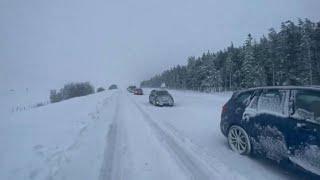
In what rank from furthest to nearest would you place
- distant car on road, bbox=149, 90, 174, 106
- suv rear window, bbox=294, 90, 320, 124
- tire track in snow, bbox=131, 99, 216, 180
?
distant car on road, bbox=149, 90, 174, 106 < tire track in snow, bbox=131, 99, 216, 180 < suv rear window, bbox=294, 90, 320, 124

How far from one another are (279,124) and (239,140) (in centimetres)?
168

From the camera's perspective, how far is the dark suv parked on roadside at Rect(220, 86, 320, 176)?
4.92 m

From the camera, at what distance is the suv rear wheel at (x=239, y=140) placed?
6792mm

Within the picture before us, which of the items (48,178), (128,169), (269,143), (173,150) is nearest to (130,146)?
(173,150)

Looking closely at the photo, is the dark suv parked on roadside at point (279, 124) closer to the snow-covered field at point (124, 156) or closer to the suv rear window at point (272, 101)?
the suv rear window at point (272, 101)

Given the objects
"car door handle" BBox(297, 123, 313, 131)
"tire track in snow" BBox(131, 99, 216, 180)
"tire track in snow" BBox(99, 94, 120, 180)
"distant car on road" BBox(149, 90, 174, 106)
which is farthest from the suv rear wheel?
"distant car on road" BBox(149, 90, 174, 106)

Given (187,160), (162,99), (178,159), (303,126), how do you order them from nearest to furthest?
(303,126) < (187,160) < (178,159) < (162,99)

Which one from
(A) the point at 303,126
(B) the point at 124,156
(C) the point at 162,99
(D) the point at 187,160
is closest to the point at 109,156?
(B) the point at 124,156

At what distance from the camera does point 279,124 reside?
5.62m

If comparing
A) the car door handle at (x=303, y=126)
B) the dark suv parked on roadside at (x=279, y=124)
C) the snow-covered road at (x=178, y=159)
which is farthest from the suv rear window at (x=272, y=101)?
the snow-covered road at (x=178, y=159)

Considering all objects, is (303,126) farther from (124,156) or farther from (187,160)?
(124,156)

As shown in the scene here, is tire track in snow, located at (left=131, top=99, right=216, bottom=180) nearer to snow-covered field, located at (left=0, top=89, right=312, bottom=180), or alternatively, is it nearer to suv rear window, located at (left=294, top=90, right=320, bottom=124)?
snow-covered field, located at (left=0, top=89, right=312, bottom=180)

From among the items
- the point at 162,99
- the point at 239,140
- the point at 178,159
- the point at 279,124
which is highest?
the point at 279,124

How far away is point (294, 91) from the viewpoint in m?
5.51
